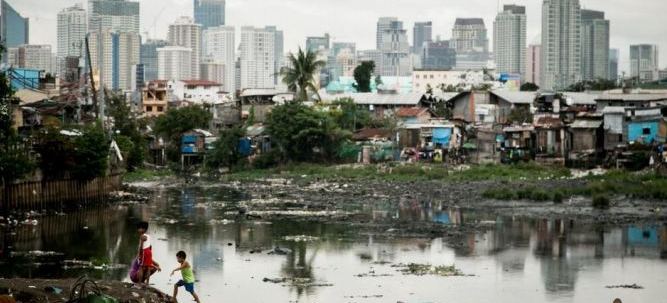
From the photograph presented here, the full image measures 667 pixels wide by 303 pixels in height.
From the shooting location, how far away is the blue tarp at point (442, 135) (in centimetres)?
6700

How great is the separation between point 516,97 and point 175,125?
21.5m

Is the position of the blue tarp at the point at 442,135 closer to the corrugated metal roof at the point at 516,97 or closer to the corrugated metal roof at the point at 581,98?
the corrugated metal roof at the point at 581,98

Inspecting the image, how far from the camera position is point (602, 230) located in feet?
114

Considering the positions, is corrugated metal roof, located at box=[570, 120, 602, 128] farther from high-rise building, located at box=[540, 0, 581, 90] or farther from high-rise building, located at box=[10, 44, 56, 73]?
high-rise building, located at box=[540, 0, 581, 90]

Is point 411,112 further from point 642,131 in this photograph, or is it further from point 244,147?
point 642,131

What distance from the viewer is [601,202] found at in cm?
4156

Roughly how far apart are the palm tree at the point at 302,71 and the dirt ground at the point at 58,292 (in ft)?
187

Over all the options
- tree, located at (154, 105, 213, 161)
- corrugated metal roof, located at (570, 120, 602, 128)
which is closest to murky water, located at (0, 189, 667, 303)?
corrugated metal roof, located at (570, 120, 602, 128)

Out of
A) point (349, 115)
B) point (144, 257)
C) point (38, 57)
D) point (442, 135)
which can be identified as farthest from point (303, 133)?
point (38, 57)

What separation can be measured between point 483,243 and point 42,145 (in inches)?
628

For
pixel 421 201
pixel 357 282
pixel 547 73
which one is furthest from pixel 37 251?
pixel 547 73

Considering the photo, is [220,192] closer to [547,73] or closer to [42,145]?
[42,145]

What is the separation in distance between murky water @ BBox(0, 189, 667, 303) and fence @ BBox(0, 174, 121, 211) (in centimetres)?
105

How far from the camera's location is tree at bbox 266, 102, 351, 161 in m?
64.6
